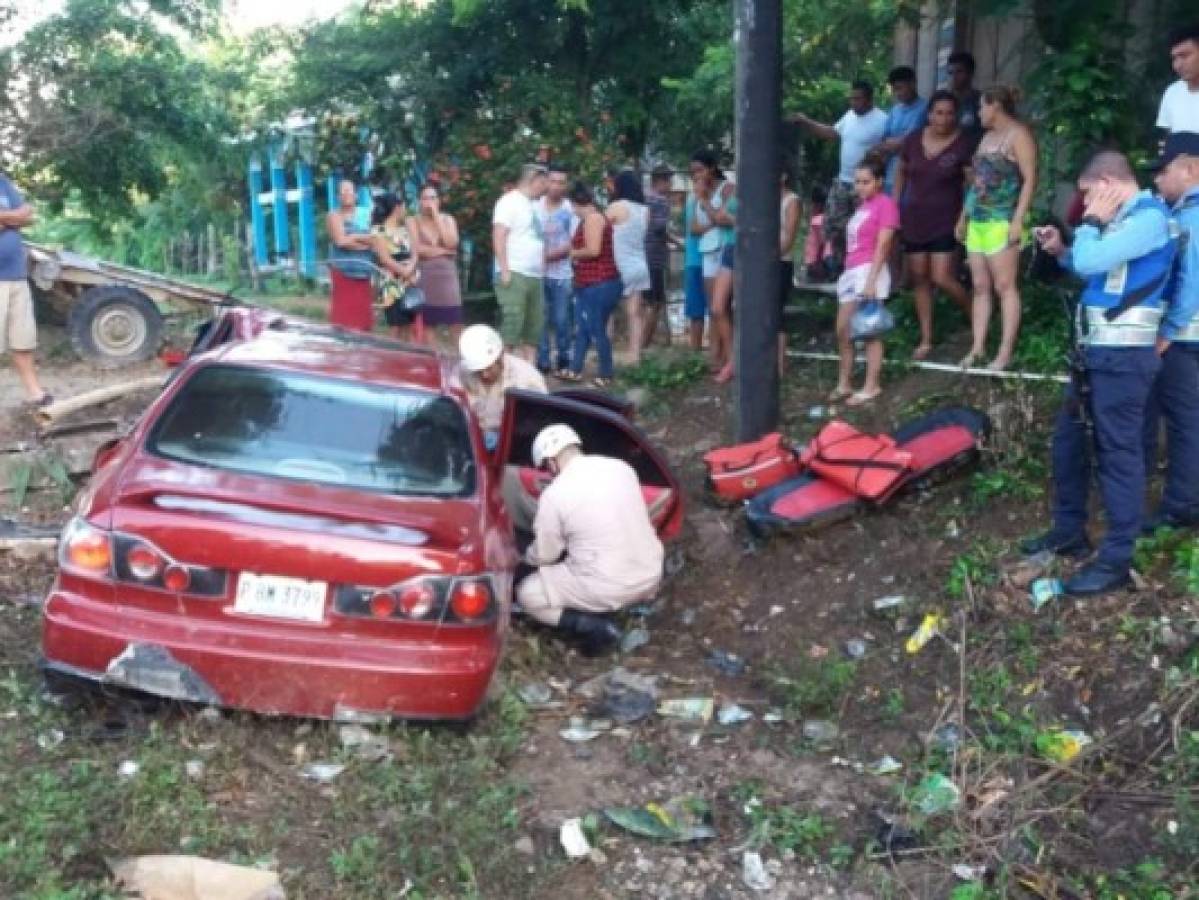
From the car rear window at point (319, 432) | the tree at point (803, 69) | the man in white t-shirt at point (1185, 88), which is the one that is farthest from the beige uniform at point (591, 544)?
the tree at point (803, 69)

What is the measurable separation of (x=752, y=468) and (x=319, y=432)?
3.19 meters

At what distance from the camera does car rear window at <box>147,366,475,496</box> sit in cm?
513

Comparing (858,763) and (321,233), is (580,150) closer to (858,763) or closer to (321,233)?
(321,233)

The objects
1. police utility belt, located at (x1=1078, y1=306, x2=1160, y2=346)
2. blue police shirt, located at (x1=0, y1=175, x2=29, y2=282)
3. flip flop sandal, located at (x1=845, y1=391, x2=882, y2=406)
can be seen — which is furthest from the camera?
blue police shirt, located at (x1=0, y1=175, x2=29, y2=282)

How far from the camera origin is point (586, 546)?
6066 millimetres

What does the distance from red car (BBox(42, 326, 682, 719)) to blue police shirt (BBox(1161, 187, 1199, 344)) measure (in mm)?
3223

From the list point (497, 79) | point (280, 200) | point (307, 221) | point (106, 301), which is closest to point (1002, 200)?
point (106, 301)

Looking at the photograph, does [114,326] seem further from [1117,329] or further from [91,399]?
[1117,329]

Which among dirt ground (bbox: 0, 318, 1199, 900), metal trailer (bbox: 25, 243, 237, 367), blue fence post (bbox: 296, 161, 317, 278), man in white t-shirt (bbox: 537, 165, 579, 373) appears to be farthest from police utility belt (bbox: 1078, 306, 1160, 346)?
blue fence post (bbox: 296, 161, 317, 278)

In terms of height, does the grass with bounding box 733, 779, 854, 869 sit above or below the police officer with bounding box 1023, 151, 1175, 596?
below

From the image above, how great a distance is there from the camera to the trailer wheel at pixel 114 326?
11422 millimetres

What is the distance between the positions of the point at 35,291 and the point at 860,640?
9.32 metres

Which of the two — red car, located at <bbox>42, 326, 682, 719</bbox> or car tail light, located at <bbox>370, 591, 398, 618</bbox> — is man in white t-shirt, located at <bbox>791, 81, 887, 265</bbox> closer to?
red car, located at <bbox>42, 326, 682, 719</bbox>

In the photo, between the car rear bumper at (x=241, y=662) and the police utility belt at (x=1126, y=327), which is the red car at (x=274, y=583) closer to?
the car rear bumper at (x=241, y=662)
